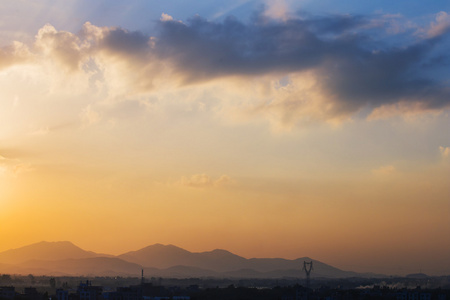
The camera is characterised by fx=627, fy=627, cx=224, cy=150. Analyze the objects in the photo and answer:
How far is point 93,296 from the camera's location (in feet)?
652

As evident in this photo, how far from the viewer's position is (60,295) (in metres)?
194

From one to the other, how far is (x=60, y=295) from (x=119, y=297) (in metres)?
18.3

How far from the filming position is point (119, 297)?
200 m

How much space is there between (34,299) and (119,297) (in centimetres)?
2666

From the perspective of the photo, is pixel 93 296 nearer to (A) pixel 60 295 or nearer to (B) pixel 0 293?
(A) pixel 60 295

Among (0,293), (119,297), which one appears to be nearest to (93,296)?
(119,297)

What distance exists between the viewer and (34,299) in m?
198

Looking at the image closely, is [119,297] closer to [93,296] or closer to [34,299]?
[93,296]

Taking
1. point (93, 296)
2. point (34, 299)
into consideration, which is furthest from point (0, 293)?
point (93, 296)

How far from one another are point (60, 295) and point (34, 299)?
34.5ft

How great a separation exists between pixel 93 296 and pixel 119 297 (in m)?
8.15

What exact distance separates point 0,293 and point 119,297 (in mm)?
37885

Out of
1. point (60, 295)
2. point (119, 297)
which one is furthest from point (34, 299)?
point (119, 297)
